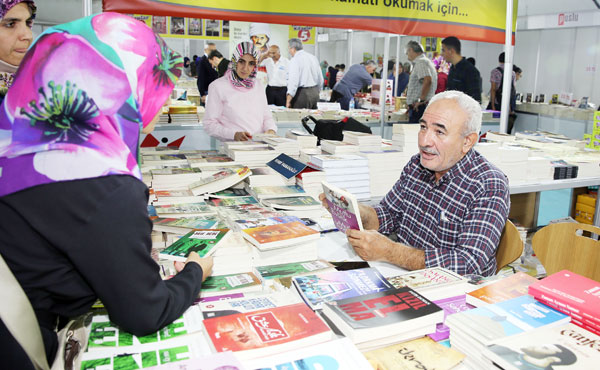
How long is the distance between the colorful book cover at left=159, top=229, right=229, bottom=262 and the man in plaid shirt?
0.59 m

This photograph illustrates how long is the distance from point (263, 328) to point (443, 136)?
51.2 inches

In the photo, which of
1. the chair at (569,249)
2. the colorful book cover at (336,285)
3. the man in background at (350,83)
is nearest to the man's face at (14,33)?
the colorful book cover at (336,285)

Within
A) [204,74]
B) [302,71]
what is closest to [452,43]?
[302,71]

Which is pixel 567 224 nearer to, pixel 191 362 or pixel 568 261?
pixel 568 261

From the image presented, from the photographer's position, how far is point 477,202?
2.04m

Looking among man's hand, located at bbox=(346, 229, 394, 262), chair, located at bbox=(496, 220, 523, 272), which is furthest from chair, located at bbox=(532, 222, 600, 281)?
man's hand, located at bbox=(346, 229, 394, 262)

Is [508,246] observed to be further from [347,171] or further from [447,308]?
[347,171]

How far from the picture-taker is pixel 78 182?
1.02 m

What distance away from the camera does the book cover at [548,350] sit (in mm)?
1066

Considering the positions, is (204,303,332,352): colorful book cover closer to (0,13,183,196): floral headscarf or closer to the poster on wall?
(0,13,183,196): floral headscarf

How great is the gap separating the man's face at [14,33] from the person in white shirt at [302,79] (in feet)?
17.8

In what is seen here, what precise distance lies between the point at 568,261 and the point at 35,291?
2109mm

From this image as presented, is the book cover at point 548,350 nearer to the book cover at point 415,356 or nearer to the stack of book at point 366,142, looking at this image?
the book cover at point 415,356

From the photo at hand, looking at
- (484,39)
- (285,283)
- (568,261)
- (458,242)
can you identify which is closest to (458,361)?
(285,283)
